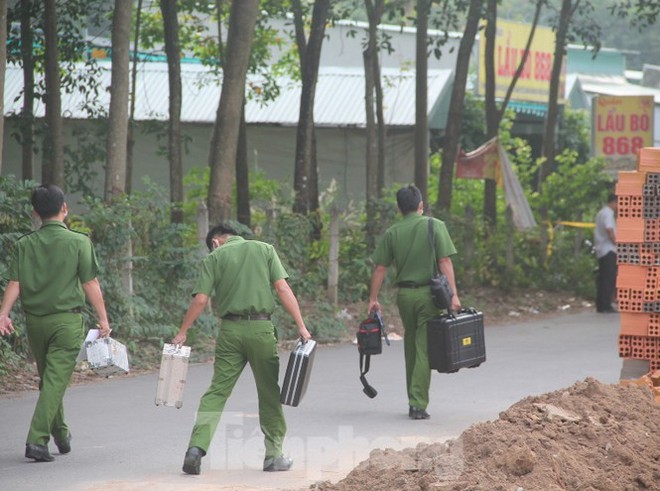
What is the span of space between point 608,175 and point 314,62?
730 centimetres

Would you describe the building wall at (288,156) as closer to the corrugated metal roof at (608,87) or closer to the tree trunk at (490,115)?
the tree trunk at (490,115)

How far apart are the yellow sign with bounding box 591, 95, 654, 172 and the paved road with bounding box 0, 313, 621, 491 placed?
1106 cm

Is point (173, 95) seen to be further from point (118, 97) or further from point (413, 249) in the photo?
point (413, 249)

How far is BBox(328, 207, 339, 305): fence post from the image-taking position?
18.1 metres

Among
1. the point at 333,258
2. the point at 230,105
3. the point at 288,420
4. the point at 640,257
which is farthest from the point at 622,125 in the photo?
the point at 288,420

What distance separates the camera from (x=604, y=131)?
2620 centimetres

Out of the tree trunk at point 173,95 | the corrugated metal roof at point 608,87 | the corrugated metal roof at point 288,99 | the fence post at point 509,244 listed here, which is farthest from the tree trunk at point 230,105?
the corrugated metal roof at point 608,87

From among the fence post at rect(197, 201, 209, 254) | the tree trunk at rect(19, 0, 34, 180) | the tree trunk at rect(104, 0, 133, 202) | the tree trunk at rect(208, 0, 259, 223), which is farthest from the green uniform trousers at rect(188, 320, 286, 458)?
the tree trunk at rect(19, 0, 34, 180)

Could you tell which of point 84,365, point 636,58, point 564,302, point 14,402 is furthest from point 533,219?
point 636,58

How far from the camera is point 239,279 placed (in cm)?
827

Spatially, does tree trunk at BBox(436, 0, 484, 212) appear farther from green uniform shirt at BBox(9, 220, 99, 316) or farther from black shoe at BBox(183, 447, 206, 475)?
black shoe at BBox(183, 447, 206, 475)

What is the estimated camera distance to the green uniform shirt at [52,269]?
8570 millimetres

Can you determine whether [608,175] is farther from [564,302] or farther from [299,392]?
[299,392]

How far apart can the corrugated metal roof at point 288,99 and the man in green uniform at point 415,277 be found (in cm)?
1930
